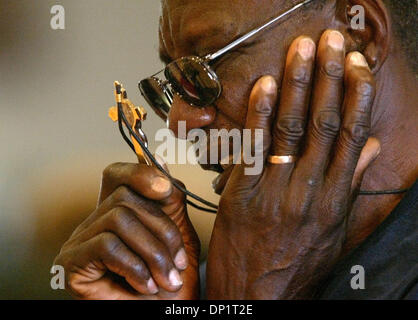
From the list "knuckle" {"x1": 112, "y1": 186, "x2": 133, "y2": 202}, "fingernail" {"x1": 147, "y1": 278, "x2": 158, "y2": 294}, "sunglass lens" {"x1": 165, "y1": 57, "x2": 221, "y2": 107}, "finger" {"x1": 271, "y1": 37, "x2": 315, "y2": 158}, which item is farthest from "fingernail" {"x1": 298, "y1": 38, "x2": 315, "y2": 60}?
"fingernail" {"x1": 147, "y1": 278, "x2": 158, "y2": 294}

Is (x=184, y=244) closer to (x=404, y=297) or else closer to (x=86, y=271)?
(x=86, y=271)

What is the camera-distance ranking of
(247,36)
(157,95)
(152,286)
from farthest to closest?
(157,95)
(152,286)
(247,36)

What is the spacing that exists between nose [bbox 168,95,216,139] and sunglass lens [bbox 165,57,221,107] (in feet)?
0.05

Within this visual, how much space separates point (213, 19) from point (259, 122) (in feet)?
Answer: 0.87

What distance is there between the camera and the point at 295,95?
130 centimetres

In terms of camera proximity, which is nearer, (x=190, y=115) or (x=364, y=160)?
(x=364, y=160)

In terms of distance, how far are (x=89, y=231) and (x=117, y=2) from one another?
64.7 inches

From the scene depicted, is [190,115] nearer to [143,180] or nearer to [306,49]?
[143,180]

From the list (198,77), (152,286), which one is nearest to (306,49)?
(198,77)

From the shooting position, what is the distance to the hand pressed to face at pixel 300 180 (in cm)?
129

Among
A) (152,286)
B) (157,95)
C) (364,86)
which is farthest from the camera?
(157,95)

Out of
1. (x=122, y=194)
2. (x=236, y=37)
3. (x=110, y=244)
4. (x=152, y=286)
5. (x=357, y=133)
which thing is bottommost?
(x=152, y=286)
